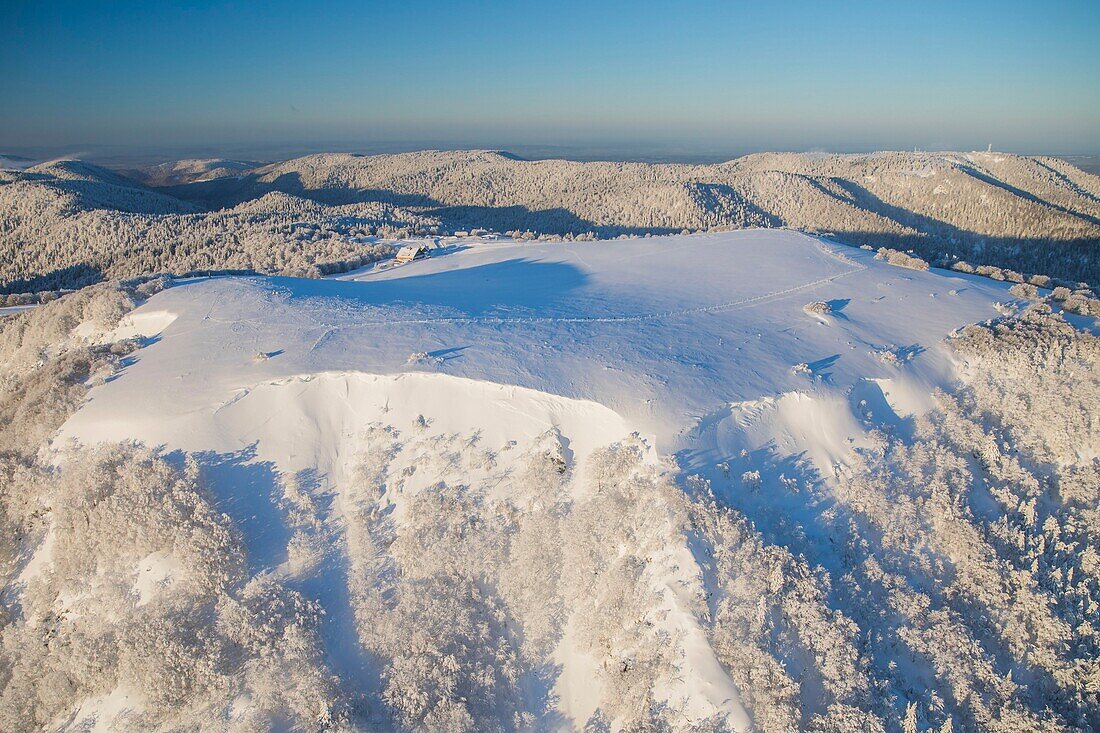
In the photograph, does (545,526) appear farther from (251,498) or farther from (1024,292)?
(1024,292)

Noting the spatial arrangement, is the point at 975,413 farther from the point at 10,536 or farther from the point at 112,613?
the point at 10,536

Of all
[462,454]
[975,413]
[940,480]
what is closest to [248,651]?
[462,454]

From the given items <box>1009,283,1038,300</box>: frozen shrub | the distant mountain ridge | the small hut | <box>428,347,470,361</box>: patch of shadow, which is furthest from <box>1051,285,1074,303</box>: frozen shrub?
the small hut

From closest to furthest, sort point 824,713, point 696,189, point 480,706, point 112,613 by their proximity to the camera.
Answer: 1. point 824,713
2. point 480,706
3. point 112,613
4. point 696,189

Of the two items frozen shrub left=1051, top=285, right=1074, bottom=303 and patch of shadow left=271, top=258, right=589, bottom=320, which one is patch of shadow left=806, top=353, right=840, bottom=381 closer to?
patch of shadow left=271, top=258, right=589, bottom=320

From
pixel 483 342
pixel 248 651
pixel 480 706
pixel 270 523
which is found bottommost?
pixel 480 706

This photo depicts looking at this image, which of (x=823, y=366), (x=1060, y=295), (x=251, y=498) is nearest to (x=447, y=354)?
(x=251, y=498)

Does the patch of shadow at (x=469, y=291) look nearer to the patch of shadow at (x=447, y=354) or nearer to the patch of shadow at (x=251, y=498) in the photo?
the patch of shadow at (x=447, y=354)
